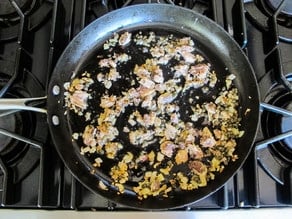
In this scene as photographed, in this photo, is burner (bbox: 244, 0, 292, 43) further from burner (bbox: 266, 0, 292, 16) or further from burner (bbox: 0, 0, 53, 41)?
burner (bbox: 0, 0, 53, 41)

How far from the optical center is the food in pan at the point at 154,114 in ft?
2.75

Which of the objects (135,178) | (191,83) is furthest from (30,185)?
(191,83)

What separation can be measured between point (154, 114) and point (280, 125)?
0.23 metres

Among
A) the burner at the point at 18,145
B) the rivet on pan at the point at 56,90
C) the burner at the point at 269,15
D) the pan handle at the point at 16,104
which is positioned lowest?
the burner at the point at 18,145

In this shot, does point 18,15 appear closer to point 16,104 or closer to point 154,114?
point 16,104

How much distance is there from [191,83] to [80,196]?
0.99 ft

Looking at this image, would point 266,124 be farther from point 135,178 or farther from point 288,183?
point 135,178

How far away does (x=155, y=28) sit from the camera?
3.06 ft

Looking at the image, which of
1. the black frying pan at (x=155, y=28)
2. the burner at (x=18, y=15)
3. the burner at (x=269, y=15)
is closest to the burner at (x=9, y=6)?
the burner at (x=18, y=15)

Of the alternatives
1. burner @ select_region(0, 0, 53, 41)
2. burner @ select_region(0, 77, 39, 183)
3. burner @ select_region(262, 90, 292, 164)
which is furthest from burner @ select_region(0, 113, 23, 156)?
burner @ select_region(262, 90, 292, 164)

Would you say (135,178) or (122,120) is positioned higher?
(122,120)

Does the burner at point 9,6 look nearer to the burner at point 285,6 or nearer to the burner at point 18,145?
the burner at point 18,145

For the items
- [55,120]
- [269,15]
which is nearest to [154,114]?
[55,120]

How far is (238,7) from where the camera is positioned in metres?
0.88
